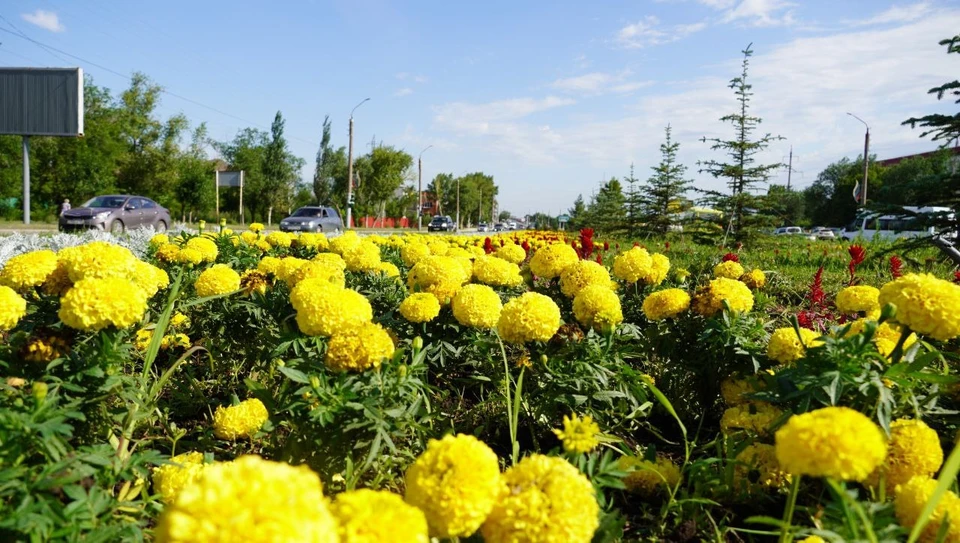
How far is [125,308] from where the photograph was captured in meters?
1.57

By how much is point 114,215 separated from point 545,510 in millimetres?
22023

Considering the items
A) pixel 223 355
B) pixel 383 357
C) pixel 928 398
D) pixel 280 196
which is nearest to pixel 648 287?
pixel 928 398

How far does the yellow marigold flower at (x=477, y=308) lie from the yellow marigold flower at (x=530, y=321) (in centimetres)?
13

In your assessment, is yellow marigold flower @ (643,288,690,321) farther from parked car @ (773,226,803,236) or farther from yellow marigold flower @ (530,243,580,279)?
parked car @ (773,226,803,236)

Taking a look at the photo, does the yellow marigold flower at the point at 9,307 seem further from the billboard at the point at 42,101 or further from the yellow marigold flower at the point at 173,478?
the billboard at the point at 42,101

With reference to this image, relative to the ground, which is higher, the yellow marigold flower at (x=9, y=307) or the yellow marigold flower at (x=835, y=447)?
the yellow marigold flower at (x=9, y=307)

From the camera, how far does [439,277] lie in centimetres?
263

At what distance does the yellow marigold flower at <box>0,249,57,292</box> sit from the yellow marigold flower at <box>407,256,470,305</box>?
54.1 inches

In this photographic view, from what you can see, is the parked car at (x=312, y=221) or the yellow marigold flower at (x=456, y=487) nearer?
the yellow marigold flower at (x=456, y=487)

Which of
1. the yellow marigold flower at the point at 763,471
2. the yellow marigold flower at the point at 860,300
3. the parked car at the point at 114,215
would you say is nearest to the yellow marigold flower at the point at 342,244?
the yellow marigold flower at the point at 763,471

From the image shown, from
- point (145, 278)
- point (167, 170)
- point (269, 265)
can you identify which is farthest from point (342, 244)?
point (167, 170)

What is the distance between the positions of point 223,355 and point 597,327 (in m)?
2.09

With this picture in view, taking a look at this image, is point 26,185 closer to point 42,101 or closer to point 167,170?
point 42,101

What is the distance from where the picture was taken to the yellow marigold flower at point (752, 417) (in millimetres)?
1932
